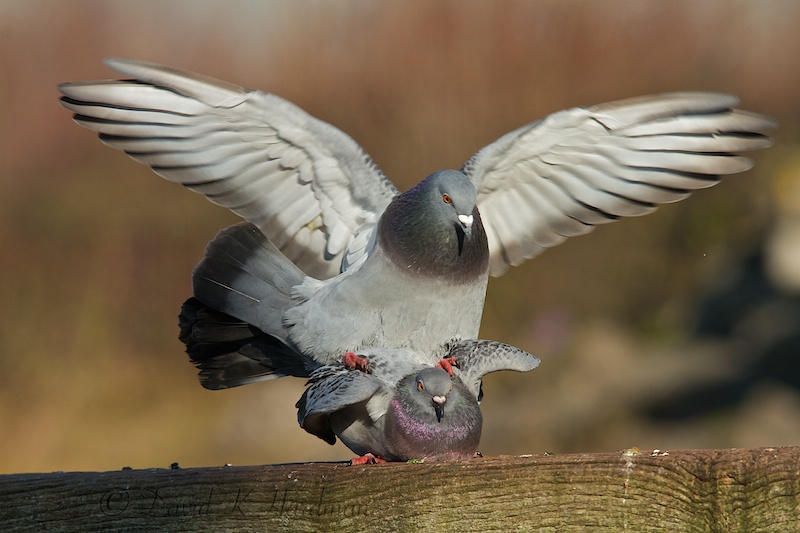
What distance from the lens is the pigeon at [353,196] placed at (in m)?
4.31

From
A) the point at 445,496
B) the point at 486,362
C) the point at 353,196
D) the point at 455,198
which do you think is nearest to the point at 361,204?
the point at 353,196

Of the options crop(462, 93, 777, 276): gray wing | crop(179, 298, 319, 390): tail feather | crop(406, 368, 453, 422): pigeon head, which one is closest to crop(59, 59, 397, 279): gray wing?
crop(179, 298, 319, 390): tail feather

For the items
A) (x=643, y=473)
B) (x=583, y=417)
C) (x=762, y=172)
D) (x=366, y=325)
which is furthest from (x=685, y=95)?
(x=762, y=172)

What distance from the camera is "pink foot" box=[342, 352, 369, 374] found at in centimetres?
388

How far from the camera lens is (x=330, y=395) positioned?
11.2 feet

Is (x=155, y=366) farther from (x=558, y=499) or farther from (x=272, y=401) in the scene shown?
(x=558, y=499)

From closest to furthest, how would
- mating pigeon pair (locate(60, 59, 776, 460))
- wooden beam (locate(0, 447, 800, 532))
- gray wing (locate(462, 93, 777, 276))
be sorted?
1. wooden beam (locate(0, 447, 800, 532))
2. mating pigeon pair (locate(60, 59, 776, 460))
3. gray wing (locate(462, 93, 777, 276))

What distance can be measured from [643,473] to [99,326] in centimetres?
866

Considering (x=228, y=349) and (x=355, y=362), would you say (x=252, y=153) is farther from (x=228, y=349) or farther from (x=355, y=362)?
(x=355, y=362)

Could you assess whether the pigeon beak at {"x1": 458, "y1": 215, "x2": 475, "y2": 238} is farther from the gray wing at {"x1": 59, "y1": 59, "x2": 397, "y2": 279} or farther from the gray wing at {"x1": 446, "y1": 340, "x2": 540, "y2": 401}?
the gray wing at {"x1": 59, "y1": 59, "x2": 397, "y2": 279}

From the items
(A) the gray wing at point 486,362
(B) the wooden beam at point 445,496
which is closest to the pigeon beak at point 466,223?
(A) the gray wing at point 486,362

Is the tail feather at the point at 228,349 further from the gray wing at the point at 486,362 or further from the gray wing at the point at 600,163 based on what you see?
the gray wing at the point at 600,163

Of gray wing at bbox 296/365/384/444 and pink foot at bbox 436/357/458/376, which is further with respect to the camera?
pink foot at bbox 436/357/458/376

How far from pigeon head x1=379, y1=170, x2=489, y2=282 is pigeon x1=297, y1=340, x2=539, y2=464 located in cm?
49
